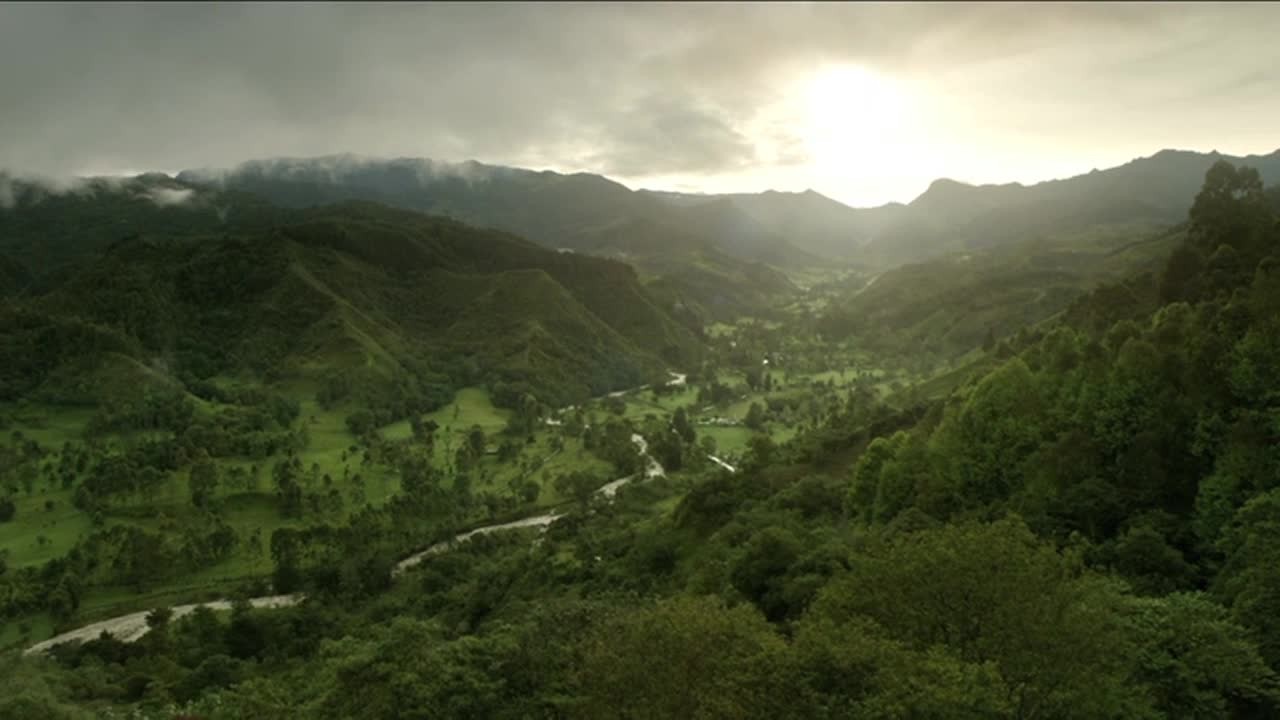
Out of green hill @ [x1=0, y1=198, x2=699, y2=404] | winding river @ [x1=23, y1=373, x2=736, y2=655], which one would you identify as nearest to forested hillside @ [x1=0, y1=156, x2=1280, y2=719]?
winding river @ [x1=23, y1=373, x2=736, y2=655]

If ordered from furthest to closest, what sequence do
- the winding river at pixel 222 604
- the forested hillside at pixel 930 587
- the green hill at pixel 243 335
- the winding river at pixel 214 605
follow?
1. the green hill at pixel 243 335
2. the winding river at pixel 222 604
3. the winding river at pixel 214 605
4. the forested hillside at pixel 930 587

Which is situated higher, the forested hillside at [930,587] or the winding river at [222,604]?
the forested hillside at [930,587]

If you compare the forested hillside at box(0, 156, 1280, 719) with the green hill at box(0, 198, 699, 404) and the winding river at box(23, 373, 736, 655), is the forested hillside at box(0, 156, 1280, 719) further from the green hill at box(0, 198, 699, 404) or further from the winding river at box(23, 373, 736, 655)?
the green hill at box(0, 198, 699, 404)

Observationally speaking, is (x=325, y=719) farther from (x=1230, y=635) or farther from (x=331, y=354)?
(x=331, y=354)

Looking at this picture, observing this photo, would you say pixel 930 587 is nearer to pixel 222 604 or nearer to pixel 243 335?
pixel 222 604

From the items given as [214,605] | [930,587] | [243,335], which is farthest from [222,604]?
[243,335]

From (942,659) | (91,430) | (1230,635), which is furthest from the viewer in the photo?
(91,430)

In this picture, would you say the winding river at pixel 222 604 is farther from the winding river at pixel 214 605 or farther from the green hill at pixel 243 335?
the green hill at pixel 243 335

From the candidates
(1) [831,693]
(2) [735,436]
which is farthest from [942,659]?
(2) [735,436]

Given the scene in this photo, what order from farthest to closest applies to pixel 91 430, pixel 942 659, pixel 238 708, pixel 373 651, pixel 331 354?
pixel 331 354
pixel 91 430
pixel 238 708
pixel 373 651
pixel 942 659

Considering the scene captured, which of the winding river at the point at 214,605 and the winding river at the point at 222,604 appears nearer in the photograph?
the winding river at the point at 214,605

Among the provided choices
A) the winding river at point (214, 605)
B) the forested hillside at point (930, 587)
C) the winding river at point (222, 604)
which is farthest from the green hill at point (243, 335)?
the forested hillside at point (930, 587)
